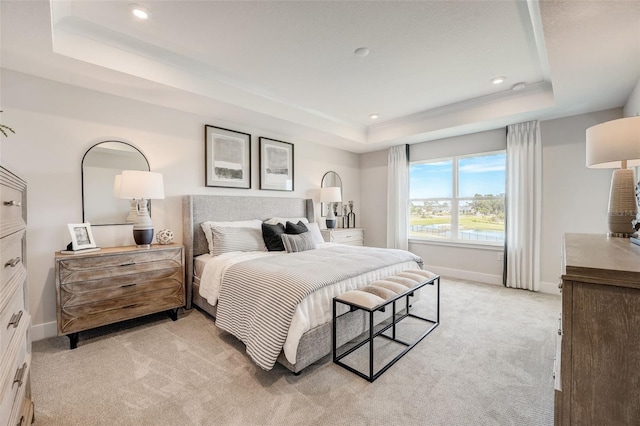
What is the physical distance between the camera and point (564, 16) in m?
1.75

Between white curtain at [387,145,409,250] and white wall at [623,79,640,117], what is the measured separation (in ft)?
9.09

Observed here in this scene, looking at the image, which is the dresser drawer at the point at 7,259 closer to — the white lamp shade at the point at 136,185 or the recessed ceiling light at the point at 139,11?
the white lamp shade at the point at 136,185

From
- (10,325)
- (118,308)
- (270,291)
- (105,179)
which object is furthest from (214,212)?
(10,325)

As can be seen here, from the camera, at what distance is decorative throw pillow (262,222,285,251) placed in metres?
3.43

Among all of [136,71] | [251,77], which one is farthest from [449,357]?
[136,71]

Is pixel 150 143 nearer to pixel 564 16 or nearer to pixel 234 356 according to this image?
pixel 234 356

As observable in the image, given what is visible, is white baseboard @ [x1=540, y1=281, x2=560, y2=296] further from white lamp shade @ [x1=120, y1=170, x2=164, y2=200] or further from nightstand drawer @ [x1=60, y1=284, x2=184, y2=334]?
white lamp shade @ [x1=120, y1=170, x2=164, y2=200]

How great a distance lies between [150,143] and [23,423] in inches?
106

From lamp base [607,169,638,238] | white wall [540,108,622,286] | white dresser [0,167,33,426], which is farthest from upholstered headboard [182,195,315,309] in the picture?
white wall [540,108,622,286]

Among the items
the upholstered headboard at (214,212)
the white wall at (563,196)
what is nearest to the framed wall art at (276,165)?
the upholstered headboard at (214,212)

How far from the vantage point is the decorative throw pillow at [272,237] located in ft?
11.2

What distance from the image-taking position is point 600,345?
2.87 feet

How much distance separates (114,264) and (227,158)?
190 cm

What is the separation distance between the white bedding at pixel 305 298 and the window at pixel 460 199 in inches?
78.8
